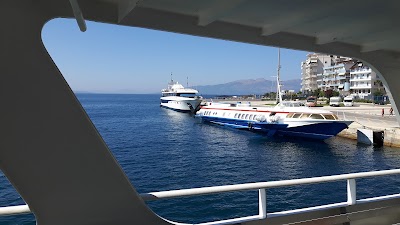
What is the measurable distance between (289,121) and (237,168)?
15977 millimetres

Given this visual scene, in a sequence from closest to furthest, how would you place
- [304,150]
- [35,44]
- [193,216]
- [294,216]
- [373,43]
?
[35,44], [294,216], [373,43], [193,216], [304,150]

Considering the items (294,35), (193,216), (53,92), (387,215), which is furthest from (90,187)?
(193,216)

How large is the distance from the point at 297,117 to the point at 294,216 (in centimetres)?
3156

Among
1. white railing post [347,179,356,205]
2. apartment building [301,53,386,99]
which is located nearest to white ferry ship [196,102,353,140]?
white railing post [347,179,356,205]

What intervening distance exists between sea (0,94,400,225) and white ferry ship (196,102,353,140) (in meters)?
0.99

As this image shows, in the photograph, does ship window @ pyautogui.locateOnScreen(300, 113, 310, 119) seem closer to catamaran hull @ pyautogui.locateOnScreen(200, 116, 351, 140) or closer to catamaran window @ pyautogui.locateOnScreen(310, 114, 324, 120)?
catamaran window @ pyautogui.locateOnScreen(310, 114, 324, 120)

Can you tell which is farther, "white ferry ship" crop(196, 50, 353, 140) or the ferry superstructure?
"white ferry ship" crop(196, 50, 353, 140)

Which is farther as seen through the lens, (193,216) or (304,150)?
(304,150)

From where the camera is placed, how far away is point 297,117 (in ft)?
110

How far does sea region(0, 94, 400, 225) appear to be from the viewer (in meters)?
11.3

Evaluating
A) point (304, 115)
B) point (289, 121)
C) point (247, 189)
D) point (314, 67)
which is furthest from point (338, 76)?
point (247, 189)

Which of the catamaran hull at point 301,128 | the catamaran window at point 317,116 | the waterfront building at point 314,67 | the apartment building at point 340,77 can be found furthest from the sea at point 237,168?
the waterfront building at point 314,67

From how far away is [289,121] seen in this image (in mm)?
33500

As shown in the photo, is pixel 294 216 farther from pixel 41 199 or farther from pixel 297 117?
A: pixel 297 117
